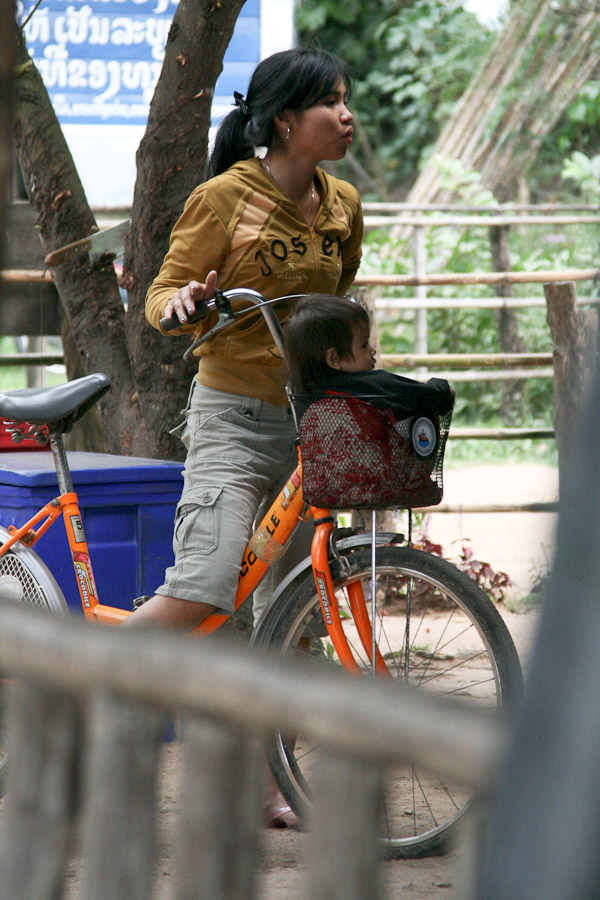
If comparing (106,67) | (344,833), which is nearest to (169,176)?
(344,833)

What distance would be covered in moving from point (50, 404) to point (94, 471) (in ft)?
0.97

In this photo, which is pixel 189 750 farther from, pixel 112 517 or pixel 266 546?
pixel 112 517

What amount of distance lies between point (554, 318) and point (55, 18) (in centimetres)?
318

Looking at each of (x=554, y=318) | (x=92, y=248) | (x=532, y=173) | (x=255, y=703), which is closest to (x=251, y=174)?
(x=92, y=248)

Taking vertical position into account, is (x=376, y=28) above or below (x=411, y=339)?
above

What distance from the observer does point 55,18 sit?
5.71 meters

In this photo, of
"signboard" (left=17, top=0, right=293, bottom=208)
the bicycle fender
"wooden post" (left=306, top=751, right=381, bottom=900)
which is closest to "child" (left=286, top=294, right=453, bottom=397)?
the bicycle fender

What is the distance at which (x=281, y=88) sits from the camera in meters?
2.24

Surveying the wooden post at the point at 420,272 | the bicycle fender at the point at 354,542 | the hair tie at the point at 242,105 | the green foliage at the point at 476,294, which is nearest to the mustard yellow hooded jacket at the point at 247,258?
the hair tie at the point at 242,105

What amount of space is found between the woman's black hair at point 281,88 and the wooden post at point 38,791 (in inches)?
63.4

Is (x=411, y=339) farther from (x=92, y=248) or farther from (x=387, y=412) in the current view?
(x=387, y=412)

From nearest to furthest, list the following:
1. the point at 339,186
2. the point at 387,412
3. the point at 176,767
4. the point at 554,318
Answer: the point at 387,412 → the point at 339,186 → the point at 176,767 → the point at 554,318

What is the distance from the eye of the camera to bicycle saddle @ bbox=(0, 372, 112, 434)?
2516mm

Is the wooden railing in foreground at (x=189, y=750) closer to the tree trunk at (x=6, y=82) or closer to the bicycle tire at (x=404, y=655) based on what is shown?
the tree trunk at (x=6, y=82)
